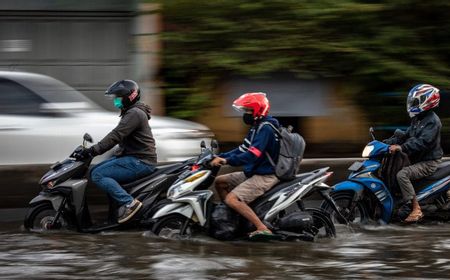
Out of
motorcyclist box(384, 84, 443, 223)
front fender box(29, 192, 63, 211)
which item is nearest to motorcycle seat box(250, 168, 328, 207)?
motorcyclist box(384, 84, 443, 223)

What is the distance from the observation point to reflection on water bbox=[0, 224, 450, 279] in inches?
314

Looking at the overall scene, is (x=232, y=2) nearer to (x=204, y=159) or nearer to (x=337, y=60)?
(x=337, y=60)

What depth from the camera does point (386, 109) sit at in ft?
52.9

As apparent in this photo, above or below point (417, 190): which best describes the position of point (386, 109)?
above

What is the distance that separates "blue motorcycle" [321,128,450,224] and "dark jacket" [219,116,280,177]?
3.56 ft

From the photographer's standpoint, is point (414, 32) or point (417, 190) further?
point (414, 32)

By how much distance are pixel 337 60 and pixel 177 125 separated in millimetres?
4456

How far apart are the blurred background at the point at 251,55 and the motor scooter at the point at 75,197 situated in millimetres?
5407

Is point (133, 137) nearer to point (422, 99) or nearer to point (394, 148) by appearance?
point (394, 148)

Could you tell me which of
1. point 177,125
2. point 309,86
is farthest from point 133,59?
point 177,125

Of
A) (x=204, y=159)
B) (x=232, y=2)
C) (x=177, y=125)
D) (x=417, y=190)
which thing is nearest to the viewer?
(x=204, y=159)

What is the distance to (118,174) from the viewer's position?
10148 millimetres

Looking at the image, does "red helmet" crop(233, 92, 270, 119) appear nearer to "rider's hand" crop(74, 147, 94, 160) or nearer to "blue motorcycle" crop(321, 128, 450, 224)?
"blue motorcycle" crop(321, 128, 450, 224)

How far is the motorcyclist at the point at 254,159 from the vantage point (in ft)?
31.0
